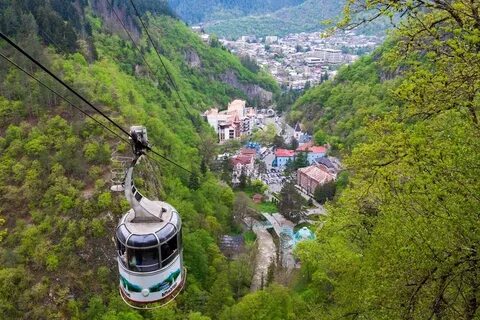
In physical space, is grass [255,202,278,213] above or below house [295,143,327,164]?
below

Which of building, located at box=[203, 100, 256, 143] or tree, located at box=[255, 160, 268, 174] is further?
building, located at box=[203, 100, 256, 143]

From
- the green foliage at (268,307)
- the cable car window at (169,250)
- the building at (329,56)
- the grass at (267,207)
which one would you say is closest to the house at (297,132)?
the grass at (267,207)

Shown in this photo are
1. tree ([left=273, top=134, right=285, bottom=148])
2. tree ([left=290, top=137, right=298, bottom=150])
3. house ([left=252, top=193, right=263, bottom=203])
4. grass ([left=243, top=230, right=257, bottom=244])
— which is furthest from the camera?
tree ([left=273, top=134, right=285, bottom=148])

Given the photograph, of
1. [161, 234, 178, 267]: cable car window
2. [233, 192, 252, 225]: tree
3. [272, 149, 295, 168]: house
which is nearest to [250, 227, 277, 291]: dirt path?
[233, 192, 252, 225]: tree

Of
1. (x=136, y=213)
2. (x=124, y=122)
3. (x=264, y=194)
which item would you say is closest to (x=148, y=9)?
(x=264, y=194)

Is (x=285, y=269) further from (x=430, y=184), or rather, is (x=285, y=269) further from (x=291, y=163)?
(x=291, y=163)

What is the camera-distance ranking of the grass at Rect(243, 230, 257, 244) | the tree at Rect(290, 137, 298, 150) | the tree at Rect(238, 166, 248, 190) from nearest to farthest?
the grass at Rect(243, 230, 257, 244), the tree at Rect(238, 166, 248, 190), the tree at Rect(290, 137, 298, 150)

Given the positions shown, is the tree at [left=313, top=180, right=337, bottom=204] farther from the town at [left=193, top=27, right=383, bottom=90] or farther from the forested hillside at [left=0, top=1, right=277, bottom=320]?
the town at [left=193, top=27, right=383, bottom=90]
